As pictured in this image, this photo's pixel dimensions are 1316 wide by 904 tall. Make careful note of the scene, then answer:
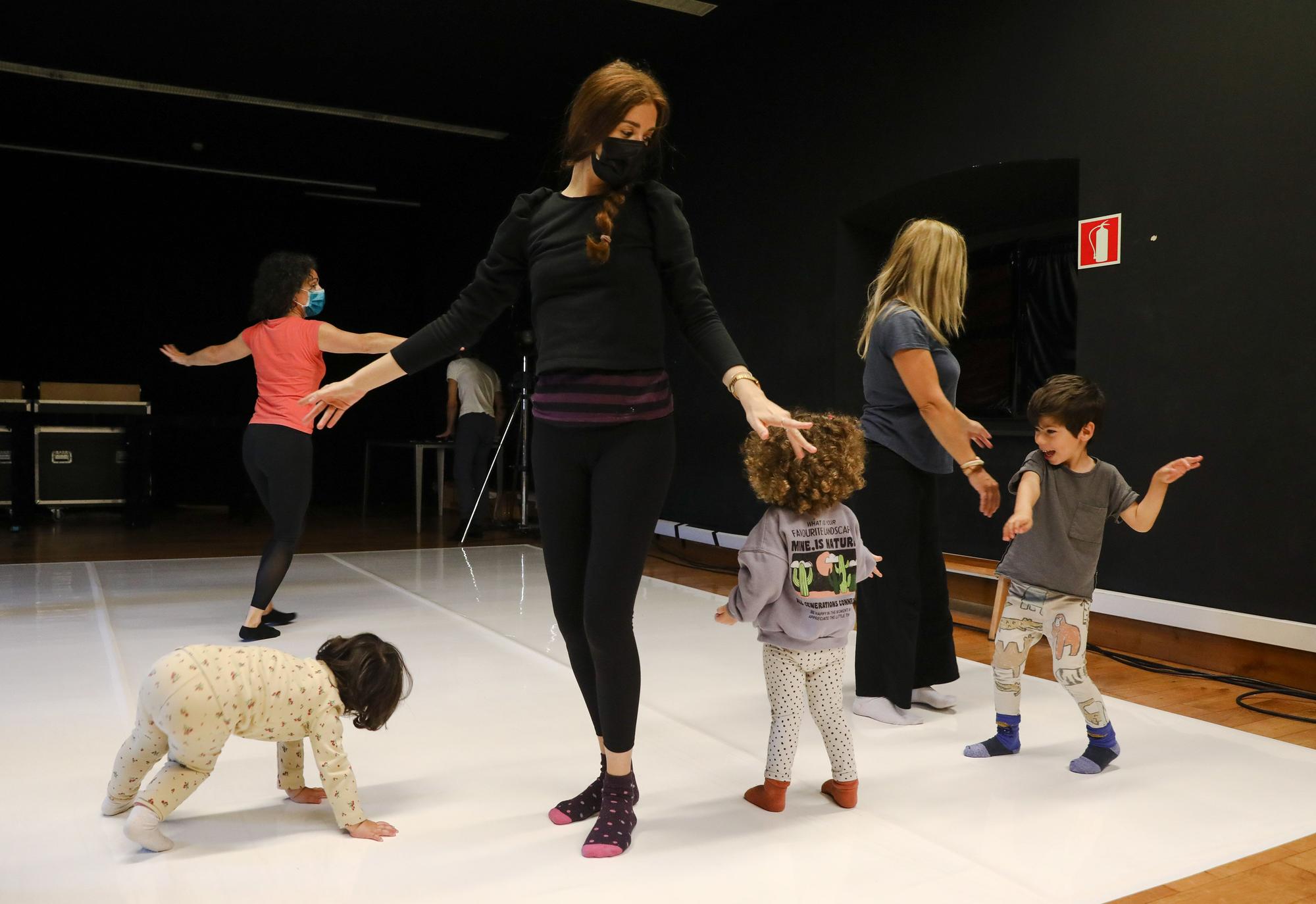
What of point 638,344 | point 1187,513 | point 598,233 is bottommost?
point 1187,513

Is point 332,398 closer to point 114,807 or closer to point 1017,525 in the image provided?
point 114,807

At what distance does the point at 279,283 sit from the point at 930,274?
7.09ft

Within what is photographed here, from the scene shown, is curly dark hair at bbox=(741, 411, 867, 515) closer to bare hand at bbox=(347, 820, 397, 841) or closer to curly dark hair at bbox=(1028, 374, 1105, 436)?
curly dark hair at bbox=(1028, 374, 1105, 436)

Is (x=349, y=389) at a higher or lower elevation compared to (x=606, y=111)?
lower

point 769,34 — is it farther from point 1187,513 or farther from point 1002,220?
point 1187,513

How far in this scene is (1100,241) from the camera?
11.8ft

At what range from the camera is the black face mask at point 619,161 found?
1.60 m

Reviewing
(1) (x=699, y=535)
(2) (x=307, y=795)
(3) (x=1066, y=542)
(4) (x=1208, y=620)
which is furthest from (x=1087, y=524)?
(1) (x=699, y=535)

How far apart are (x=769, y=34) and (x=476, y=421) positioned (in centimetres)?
A: 291

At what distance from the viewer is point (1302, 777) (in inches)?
83.4

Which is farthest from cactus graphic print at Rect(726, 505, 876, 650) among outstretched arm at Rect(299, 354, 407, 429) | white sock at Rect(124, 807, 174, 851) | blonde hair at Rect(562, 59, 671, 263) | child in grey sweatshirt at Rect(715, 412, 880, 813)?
white sock at Rect(124, 807, 174, 851)

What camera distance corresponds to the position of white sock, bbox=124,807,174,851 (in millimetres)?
1630

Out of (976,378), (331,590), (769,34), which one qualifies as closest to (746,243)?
(769,34)

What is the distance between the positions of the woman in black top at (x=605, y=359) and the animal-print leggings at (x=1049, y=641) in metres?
0.94
